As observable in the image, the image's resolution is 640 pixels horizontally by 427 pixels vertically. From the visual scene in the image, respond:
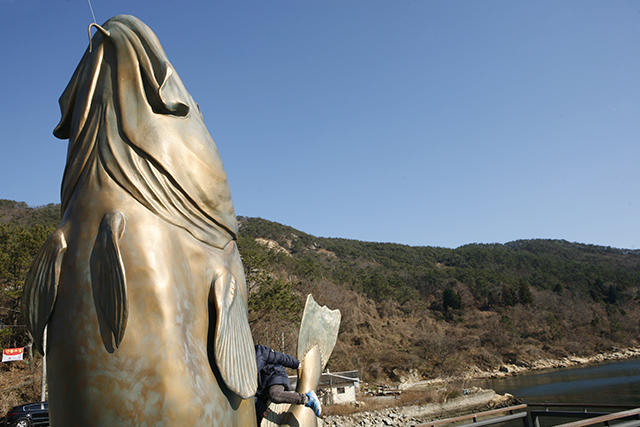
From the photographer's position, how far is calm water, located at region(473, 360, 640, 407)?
948 inches

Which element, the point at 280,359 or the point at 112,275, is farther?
the point at 280,359

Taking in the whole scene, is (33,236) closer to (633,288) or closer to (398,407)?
(398,407)

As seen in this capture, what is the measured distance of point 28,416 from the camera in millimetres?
13852

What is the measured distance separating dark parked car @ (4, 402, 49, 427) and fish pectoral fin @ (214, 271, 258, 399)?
1535 cm

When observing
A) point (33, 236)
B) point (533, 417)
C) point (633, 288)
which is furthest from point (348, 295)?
point (633, 288)

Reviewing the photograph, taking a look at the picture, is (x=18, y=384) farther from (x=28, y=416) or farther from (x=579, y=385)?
(x=579, y=385)

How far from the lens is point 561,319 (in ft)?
167

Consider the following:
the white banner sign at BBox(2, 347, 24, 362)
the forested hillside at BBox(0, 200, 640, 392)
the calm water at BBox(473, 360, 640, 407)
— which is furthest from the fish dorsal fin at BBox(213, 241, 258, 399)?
the calm water at BBox(473, 360, 640, 407)

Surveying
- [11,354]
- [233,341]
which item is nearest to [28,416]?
[11,354]

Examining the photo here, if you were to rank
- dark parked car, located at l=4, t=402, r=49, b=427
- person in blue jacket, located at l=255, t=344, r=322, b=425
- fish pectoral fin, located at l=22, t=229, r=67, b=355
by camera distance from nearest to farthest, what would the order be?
1. fish pectoral fin, located at l=22, t=229, r=67, b=355
2. person in blue jacket, located at l=255, t=344, r=322, b=425
3. dark parked car, located at l=4, t=402, r=49, b=427

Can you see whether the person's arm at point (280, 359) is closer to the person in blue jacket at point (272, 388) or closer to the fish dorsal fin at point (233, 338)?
the person in blue jacket at point (272, 388)

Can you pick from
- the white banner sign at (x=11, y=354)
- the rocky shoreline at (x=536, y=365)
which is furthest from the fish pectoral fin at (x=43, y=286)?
the rocky shoreline at (x=536, y=365)

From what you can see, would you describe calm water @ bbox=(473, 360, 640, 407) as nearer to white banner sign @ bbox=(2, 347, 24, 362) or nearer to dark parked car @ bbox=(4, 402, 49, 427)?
dark parked car @ bbox=(4, 402, 49, 427)

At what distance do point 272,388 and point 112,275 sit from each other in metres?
1.53
